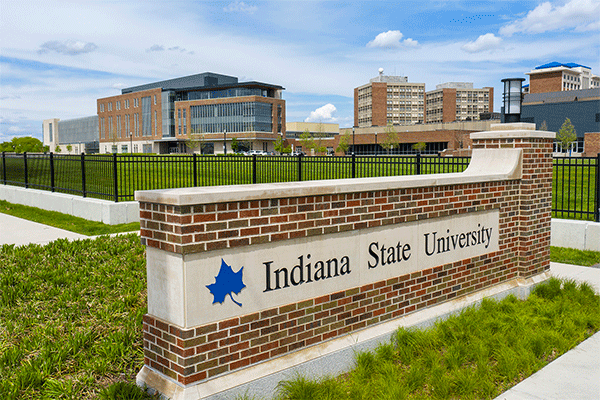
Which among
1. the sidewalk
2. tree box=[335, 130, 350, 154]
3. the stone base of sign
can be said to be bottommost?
the stone base of sign

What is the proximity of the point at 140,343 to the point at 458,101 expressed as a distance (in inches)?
6231

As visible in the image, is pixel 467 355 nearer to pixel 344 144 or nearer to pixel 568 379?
pixel 568 379

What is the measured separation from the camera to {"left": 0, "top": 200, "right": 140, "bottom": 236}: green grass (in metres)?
11.8

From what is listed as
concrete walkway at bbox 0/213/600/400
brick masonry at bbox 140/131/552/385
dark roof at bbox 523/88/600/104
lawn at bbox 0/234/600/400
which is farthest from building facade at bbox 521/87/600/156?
concrete walkway at bbox 0/213/600/400

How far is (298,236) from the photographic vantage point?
4.36 m

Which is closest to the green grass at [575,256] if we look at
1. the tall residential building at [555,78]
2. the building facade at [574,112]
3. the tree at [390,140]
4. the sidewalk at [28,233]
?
the sidewalk at [28,233]

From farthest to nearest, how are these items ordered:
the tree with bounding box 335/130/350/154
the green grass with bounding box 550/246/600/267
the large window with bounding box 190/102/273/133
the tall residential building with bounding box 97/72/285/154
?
the tall residential building with bounding box 97/72/285/154
the large window with bounding box 190/102/273/133
the tree with bounding box 335/130/350/154
the green grass with bounding box 550/246/600/267

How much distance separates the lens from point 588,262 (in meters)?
9.21

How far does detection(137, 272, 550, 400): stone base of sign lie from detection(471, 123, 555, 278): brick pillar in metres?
2.00

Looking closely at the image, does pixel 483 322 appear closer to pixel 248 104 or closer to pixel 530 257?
pixel 530 257

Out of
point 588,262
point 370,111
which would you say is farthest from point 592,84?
point 588,262

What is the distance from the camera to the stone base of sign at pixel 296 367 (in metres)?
3.75

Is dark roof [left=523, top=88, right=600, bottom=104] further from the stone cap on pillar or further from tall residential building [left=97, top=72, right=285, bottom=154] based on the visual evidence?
the stone cap on pillar

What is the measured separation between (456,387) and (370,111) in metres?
141
